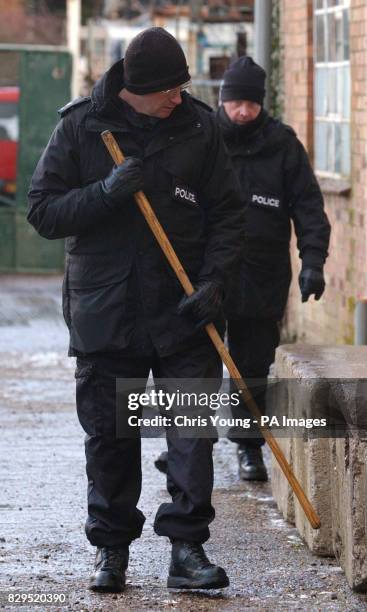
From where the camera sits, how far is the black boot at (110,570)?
18.1 ft

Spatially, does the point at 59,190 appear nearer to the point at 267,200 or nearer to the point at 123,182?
the point at 123,182

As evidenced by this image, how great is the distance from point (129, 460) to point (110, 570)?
396 millimetres

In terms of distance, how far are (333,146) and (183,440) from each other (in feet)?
20.2

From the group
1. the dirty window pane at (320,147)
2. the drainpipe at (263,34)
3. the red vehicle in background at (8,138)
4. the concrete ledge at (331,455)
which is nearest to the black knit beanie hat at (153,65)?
the concrete ledge at (331,455)

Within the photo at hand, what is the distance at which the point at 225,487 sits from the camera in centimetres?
745

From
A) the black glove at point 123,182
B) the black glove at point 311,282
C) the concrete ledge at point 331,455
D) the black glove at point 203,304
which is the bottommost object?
the concrete ledge at point 331,455

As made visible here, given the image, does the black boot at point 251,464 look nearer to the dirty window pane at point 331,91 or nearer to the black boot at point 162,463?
the black boot at point 162,463

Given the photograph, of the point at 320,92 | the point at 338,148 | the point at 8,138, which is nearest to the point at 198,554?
the point at 338,148

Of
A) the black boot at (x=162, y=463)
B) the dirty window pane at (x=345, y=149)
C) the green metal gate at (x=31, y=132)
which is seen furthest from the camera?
the green metal gate at (x=31, y=132)

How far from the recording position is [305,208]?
24.3ft

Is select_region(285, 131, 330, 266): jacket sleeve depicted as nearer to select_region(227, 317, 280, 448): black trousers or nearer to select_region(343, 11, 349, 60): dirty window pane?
select_region(227, 317, 280, 448): black trousers

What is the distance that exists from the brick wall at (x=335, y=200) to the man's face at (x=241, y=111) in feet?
8.79

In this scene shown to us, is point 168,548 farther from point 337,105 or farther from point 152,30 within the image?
point 337,105

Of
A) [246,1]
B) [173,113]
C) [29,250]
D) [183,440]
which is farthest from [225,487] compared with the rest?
A: [246,1]
